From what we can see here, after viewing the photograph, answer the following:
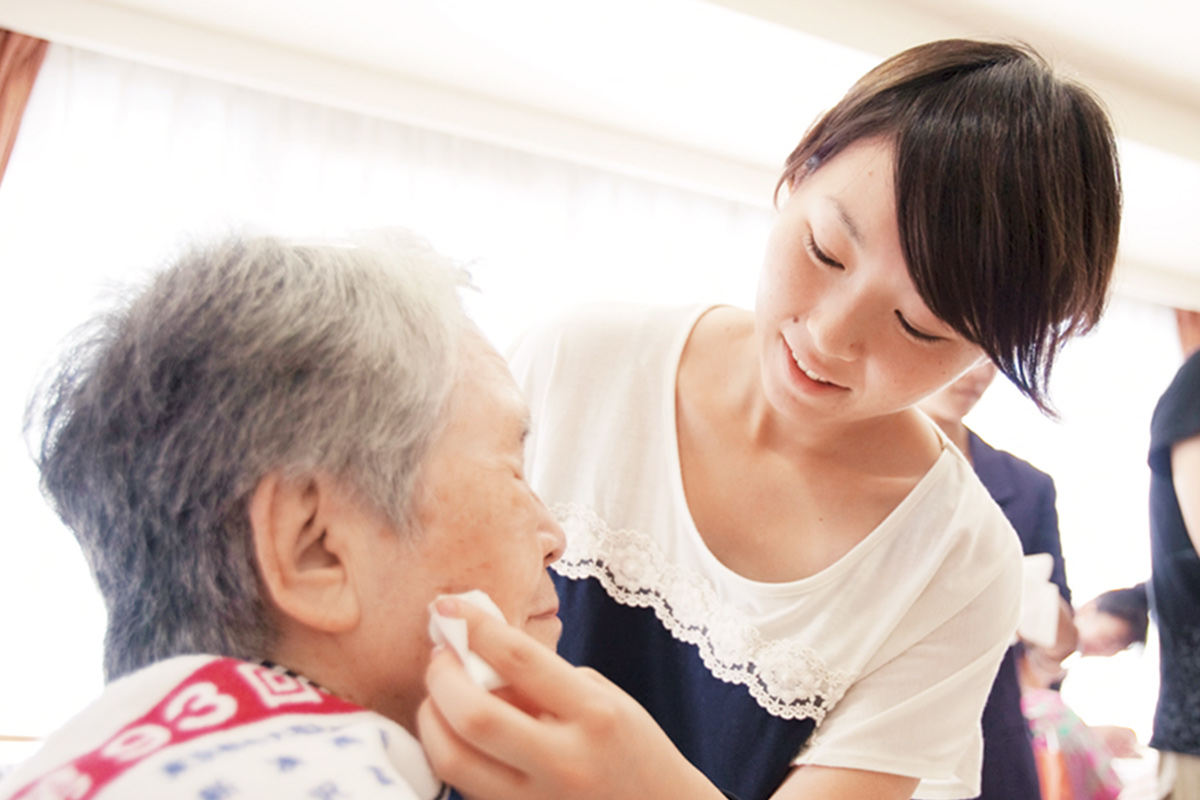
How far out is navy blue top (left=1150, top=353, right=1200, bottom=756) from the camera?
183cm

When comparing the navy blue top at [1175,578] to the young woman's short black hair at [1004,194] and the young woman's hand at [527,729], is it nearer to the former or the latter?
the young woman's short black hair at [1004,194]

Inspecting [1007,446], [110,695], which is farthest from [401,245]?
[1007,446]

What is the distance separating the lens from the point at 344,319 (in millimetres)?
789

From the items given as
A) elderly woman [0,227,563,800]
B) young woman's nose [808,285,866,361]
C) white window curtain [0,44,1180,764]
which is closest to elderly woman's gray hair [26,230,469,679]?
elderly woman [0,227,563,800]

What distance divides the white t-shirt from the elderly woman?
49 centimetres

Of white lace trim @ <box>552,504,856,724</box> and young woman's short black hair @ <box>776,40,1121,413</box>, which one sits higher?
young woman's short black hair @ <box>776,40,1121,413</box>

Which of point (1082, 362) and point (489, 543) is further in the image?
point (1082, 362)

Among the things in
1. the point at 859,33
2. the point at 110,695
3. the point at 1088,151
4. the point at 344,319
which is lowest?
the point at 110,695

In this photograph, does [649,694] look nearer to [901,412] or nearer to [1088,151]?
[901,412]

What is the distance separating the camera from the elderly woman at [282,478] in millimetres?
743

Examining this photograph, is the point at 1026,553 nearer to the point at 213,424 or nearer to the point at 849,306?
the point at 849,306

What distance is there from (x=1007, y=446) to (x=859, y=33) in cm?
333

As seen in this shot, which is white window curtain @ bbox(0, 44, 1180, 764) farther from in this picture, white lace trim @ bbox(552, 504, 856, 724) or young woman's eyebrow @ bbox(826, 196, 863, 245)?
young woman's eyebrow @ bbox(826, 196, 863, 245)

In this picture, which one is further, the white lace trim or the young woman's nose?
the white lace trim
